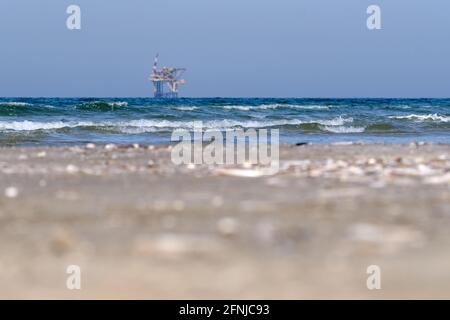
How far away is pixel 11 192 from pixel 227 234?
225 cm

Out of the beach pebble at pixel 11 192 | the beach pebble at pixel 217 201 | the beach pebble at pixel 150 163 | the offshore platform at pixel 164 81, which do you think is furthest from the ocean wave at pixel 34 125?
the offshore platform at pixel 164 81

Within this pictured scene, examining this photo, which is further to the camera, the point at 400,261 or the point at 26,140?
the point at 26,140

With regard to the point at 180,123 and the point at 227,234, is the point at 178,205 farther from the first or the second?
the point at 180,123

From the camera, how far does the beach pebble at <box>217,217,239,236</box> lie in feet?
12.0

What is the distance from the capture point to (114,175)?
21.2ft

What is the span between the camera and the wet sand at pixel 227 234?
112 inches

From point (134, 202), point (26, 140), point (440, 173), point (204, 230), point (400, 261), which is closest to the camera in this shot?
point (400, 261)

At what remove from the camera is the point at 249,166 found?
738 cm

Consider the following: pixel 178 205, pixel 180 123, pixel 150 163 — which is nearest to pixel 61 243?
pixel 178 205

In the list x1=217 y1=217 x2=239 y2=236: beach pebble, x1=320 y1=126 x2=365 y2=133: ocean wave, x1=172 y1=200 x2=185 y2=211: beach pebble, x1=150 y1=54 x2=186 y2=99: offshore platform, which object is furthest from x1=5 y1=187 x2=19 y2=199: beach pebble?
x1=150 y1=54 x2=186 y2=99: offshore platform
